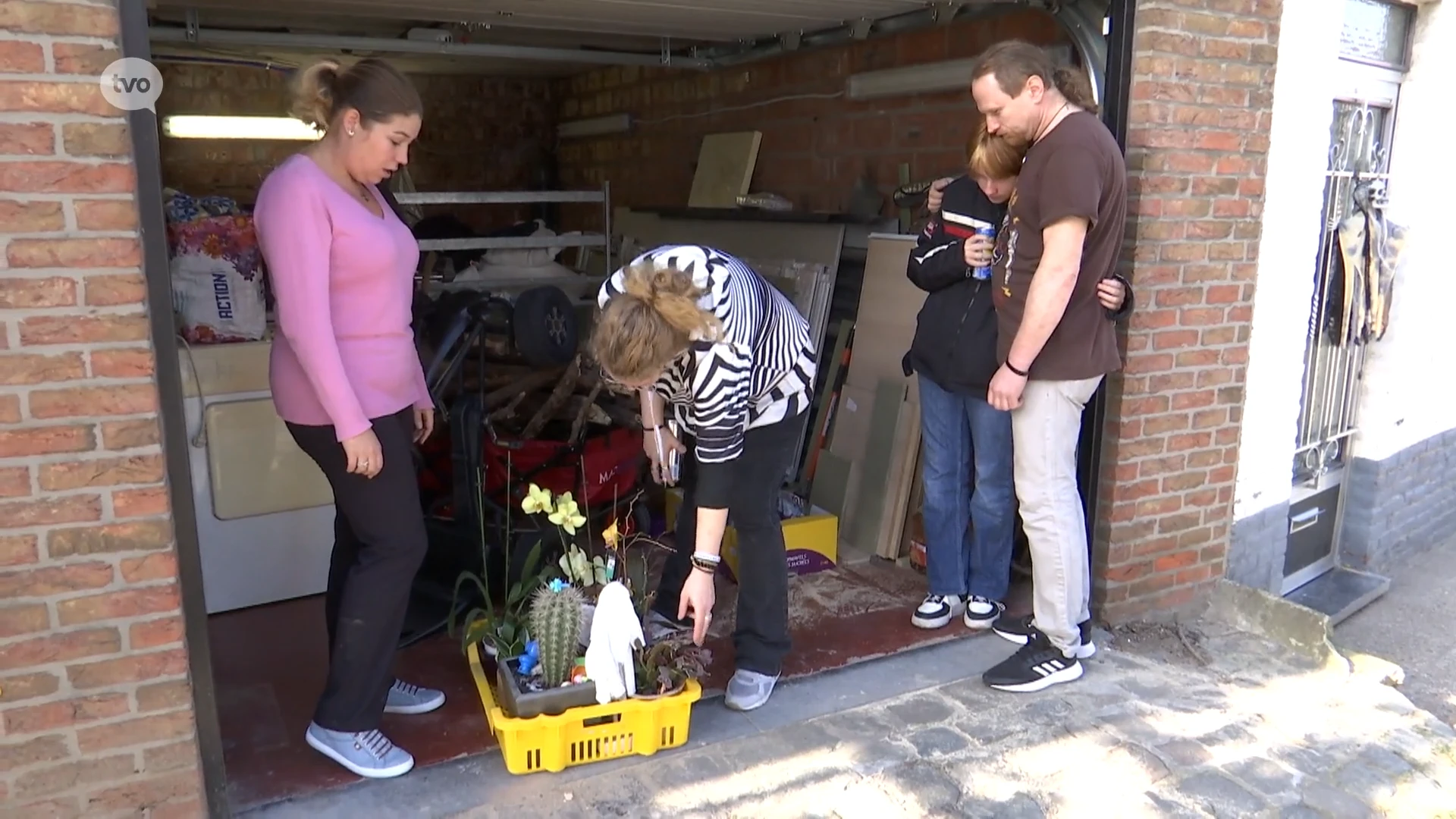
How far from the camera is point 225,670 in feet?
10.2

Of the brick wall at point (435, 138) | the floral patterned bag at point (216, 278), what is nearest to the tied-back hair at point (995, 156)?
the floral patterned bag at point (216, 278)

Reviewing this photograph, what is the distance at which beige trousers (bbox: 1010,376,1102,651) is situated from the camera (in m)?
2.94

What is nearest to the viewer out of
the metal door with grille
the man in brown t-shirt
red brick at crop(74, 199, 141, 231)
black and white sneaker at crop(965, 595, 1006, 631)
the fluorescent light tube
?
red brick at crop(74, 199, 141, 231)

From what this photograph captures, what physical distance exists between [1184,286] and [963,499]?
38.5 inches

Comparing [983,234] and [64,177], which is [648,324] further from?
[983,234]

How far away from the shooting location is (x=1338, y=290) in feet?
14.8

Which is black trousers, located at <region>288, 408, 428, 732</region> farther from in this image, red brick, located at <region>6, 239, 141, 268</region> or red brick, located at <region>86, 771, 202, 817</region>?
red brick, located at <region>6, 239, 141, 268</region>

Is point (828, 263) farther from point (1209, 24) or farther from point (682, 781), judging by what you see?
point (682, 781)

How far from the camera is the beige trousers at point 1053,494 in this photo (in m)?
2.94

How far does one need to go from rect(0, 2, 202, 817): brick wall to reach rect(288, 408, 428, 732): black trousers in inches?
14.9

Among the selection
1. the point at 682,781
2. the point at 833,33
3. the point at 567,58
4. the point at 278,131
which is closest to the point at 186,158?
the point at 278,131

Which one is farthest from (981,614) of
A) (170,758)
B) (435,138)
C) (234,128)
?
(234,128)

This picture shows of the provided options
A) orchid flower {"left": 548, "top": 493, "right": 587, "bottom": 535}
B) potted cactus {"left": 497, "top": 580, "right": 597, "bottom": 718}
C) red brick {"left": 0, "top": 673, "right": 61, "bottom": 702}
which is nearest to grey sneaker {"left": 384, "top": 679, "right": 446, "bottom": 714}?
potted cactus {"left": 497, "top": 580, "right": 597, "bottom": 718}

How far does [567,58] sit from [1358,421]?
4.09 meters
